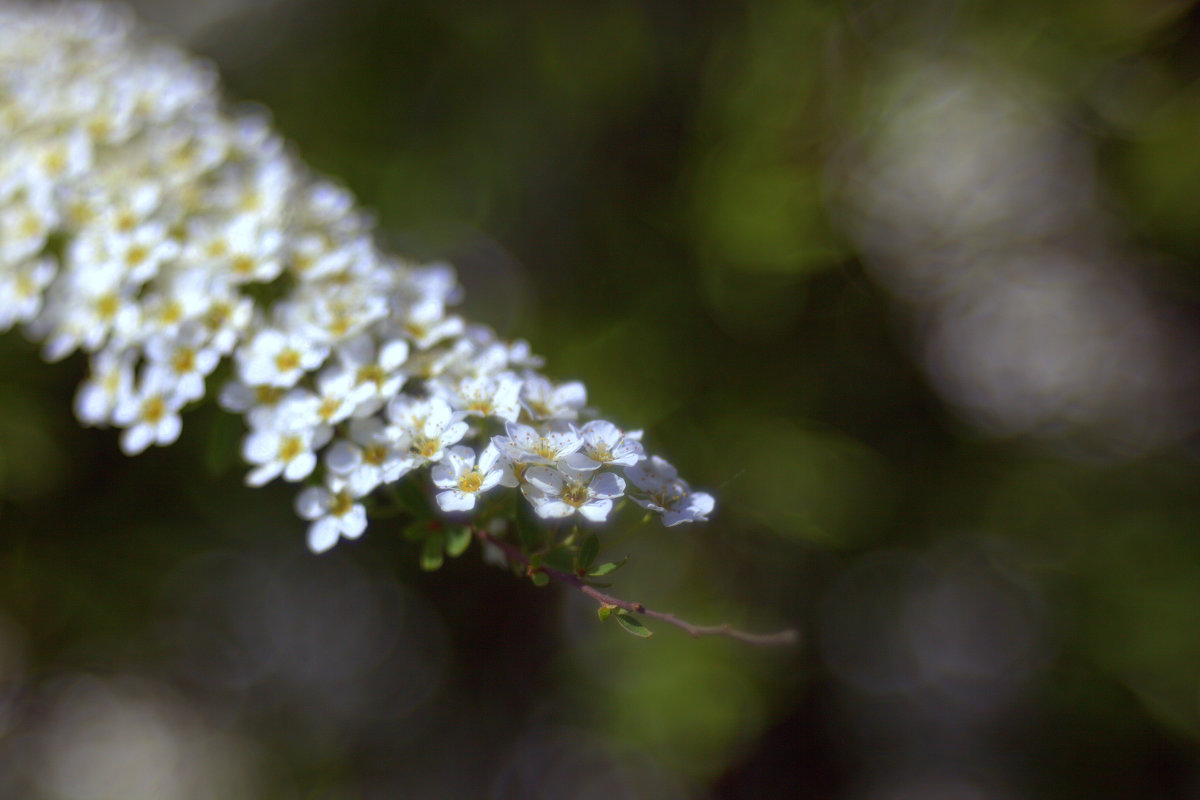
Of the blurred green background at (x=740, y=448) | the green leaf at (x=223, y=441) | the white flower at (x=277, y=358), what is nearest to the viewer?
the white flower at (x=277, y=358)

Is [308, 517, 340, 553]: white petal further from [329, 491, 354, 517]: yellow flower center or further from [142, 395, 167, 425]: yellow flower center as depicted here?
[142, 395, 167, 425]: yellow flower center

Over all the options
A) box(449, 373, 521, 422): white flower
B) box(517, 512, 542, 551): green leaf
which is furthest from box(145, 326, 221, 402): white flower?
box(517, 512, 542, 551): green leaf

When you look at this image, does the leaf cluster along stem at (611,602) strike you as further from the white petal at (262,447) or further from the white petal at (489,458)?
the white petal at (262,447)

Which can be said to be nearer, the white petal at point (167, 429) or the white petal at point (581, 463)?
the white petal at point (581, 463)

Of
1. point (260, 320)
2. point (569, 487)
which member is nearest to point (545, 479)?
point (569, 487)

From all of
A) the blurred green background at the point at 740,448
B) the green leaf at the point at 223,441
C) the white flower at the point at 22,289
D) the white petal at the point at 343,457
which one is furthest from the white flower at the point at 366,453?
the blurred green background at the point at 740,448

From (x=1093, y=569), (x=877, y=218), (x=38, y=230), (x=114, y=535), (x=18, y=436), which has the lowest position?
(x=114, y=535)

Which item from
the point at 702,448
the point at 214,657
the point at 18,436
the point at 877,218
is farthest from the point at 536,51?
the point at 214,657

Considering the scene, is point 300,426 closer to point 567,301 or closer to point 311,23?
point 567,301

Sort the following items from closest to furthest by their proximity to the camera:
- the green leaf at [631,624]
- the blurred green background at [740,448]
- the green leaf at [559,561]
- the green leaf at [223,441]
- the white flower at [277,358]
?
the green leaf at [631,624]
the green leaf at [559,561]
the white flower at [277,358]
the green leaf at [223,441]
the blurred green background at [740,448]
